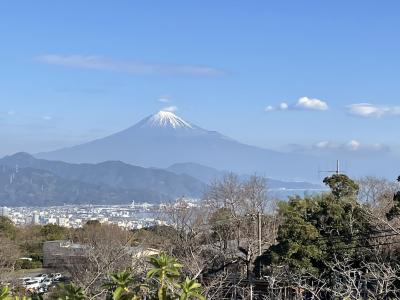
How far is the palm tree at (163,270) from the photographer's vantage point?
4246 mm

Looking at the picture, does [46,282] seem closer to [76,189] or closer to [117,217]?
[117,217]

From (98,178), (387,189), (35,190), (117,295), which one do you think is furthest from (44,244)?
(98,178)

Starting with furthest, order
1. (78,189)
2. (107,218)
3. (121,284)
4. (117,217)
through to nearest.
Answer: (78,189) → (117,217) → (107,218) → (121,284)

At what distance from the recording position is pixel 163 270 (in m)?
4.26

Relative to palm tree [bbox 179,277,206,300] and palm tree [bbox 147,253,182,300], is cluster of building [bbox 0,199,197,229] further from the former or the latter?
palm tree [bbox 179,277,206,300]

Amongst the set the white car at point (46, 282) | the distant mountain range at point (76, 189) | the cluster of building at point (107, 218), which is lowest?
the white car at point (46, 282)

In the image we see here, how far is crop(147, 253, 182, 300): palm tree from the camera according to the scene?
13.9 ft

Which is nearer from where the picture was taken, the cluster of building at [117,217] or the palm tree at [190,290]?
the palm tree at [190,290]

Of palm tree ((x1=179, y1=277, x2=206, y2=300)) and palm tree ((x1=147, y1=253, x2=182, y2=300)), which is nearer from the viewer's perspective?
palm tree ((x1=179, y1=277, x2=206, y2=300))

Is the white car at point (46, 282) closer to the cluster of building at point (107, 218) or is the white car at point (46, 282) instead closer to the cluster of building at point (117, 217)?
the cluster of building at point (117, 217)

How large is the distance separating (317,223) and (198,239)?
977 centimetres

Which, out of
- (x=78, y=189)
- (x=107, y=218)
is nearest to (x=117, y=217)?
(x=107, y=218)

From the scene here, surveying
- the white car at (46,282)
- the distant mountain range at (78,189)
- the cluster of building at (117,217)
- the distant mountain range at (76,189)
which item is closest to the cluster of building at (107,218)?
the cluster of building at (117,217)

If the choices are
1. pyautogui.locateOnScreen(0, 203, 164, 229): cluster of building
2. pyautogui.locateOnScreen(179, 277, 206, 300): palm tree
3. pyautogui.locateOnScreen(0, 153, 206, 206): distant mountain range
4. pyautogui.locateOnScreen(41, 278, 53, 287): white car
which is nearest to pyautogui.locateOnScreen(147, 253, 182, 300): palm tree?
pyautogui.locateOnScreen(179, 277, 206, 300): palm tree
